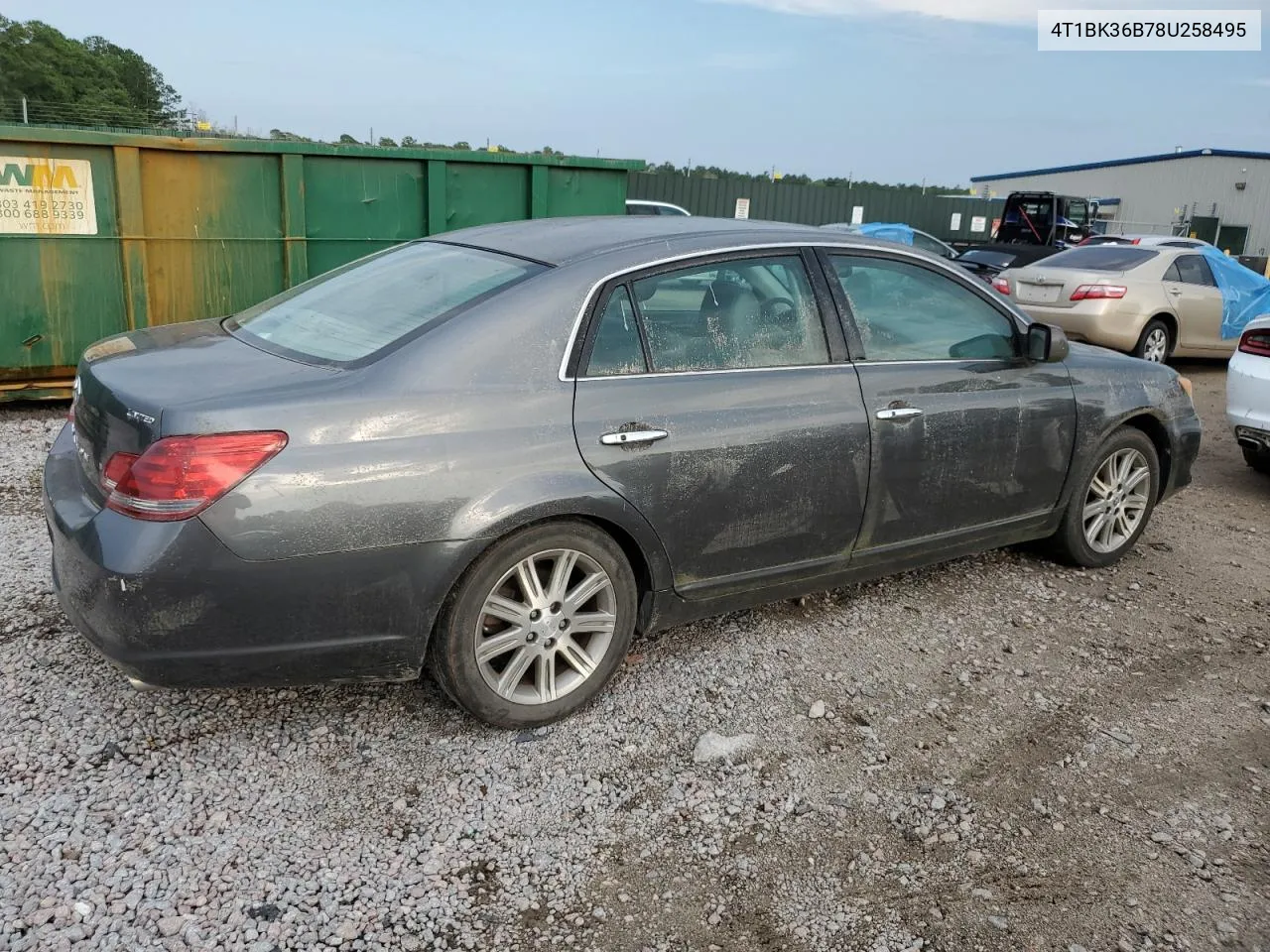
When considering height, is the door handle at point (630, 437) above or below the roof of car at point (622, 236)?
below

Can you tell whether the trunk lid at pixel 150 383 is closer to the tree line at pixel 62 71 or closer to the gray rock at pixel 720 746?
the gray rock at pixel 720 746

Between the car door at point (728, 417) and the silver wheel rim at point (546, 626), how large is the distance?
294 mm

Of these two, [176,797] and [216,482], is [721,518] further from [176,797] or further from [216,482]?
[176,797]

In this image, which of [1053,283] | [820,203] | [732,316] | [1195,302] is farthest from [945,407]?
[820,203]

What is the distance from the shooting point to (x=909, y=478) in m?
4.00

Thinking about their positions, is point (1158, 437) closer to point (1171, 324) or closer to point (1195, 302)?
point (1171, 324)

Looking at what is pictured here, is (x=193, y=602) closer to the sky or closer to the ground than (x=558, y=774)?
closer to the sky

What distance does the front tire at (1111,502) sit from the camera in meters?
4.79

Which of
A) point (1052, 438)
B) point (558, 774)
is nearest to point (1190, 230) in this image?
point (1052, 438)

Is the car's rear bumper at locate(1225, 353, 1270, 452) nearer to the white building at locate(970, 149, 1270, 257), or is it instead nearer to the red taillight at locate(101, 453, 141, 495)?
the red taillight at locate(101, 453, 141, 495)

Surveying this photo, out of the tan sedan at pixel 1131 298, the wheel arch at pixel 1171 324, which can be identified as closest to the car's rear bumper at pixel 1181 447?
the tan sedan at pixel 1131 298

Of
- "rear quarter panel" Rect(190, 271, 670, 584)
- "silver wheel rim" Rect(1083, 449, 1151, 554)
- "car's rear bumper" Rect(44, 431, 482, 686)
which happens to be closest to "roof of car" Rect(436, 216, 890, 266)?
"rear quarter panel" Rect(190, 271, 670, 584)

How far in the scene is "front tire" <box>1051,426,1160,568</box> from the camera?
479 centimetres

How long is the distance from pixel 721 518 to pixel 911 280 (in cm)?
139
